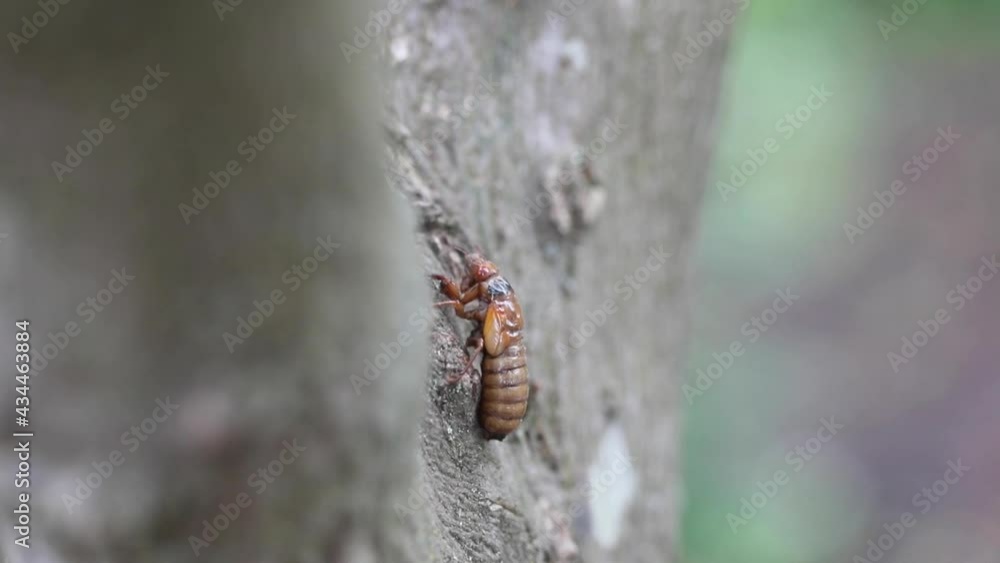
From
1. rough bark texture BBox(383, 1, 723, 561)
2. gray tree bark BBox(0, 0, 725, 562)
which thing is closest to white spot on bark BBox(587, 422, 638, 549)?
rough bark texture BBox(383, 1, 723, 561)

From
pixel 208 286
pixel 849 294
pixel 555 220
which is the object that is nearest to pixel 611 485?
pixel 555 220

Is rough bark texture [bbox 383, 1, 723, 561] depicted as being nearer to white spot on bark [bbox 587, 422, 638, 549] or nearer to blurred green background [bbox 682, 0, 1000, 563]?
white spot on bark [bbox 587, 422, 638, 549]

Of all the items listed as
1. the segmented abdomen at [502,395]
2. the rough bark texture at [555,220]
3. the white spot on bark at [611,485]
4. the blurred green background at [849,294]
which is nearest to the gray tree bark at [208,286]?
the rough bark texture at [555,220]

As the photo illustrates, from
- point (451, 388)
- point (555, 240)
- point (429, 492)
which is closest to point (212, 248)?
point (429, 492)

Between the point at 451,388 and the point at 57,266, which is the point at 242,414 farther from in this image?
the point at 451,388

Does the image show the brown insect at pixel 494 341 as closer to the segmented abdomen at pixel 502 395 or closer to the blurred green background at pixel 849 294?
the segmented abdomen at pixel 502 395

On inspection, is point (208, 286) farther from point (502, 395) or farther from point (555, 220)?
point (555, 220)
